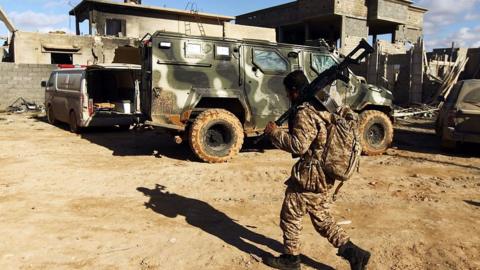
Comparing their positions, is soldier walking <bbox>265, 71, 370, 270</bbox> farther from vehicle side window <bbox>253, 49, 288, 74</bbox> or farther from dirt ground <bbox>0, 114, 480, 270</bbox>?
vehicle side window <bbox>253, 49, 288, 74</bbox>

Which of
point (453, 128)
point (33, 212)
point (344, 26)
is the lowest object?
point (33, 212)

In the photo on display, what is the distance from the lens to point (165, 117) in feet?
25.2

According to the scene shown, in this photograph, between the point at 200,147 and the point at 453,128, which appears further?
the point at 453,128

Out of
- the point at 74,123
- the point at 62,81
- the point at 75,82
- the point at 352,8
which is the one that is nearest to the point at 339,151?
the point at 75,82

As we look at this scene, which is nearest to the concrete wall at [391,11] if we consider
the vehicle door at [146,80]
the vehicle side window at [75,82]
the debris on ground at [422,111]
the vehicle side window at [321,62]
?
the debris on ground at [422,111]

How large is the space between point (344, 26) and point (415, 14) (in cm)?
1038

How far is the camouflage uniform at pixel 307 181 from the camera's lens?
10.9 ft

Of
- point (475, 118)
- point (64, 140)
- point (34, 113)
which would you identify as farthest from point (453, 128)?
point (34, 113)

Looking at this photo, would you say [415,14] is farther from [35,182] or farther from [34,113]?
[35,182]

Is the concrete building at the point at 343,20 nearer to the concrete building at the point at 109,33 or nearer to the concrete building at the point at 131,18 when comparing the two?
the concrete building at the point at 109,33

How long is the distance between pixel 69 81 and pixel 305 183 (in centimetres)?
1004

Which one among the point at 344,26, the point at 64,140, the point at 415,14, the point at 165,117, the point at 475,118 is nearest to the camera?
the point at 165,117

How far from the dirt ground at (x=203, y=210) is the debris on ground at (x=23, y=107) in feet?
33.0

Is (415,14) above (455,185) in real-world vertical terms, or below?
above
